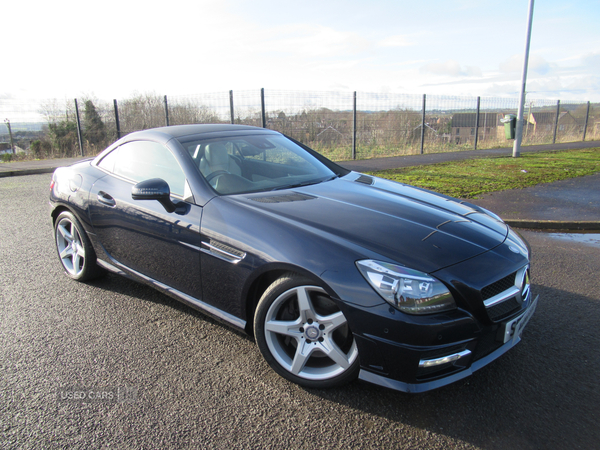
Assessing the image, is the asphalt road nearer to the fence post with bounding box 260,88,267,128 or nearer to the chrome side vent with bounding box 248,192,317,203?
the chrome side vent with bounding box 248,192,317,203

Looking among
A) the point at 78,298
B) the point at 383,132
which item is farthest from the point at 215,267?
the point at 383,132

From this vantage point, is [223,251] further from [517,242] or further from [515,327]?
[517,242]

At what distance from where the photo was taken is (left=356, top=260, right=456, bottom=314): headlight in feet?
6.74

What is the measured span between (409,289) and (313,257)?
1.70 feet

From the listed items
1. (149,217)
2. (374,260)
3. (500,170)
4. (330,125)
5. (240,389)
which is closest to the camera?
(374,260)

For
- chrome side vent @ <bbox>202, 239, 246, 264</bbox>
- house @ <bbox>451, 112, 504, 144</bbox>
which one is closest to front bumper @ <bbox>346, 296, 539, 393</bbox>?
chrome side vent @ <bbox>202, 239, 246, 264</bbox>

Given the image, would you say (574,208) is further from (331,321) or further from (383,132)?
(383,132)

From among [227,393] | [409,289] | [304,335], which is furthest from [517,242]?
[227,393]

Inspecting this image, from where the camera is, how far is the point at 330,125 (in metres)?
14.5

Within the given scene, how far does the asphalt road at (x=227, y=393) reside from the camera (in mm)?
2047

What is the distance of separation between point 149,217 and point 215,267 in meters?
0.75

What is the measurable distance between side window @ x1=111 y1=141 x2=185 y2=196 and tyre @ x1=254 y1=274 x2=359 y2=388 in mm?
1124

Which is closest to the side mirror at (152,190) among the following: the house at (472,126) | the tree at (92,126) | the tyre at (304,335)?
the tyre at (304,335)

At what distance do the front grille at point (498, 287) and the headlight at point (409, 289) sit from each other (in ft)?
0.76
